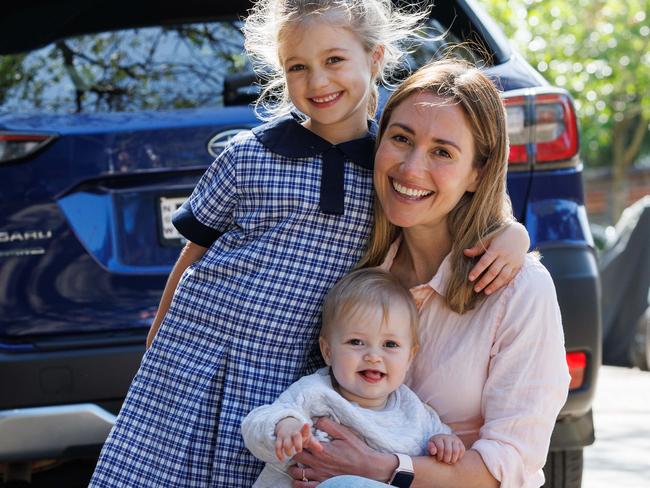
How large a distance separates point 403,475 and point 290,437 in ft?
0.87

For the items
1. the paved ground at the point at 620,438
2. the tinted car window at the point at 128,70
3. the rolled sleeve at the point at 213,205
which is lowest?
the paved ground at the point at 620,438

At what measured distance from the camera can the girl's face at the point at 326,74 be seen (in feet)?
8.91

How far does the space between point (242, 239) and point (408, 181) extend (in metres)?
0.43

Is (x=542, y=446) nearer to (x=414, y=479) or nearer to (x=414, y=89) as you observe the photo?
(x=414, y=479)

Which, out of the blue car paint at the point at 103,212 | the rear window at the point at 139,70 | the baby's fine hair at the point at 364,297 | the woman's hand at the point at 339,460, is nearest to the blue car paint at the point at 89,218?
the blue car paint at the point at 103,212

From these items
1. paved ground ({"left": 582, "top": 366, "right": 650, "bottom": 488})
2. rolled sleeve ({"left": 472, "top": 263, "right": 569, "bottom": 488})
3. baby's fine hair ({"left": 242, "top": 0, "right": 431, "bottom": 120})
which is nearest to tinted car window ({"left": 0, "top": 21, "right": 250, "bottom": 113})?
baby's fine hair ({"left": 242, "top": 0, "right": 431, "bottom": 120})

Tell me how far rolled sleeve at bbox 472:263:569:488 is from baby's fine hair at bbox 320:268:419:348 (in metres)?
0.21

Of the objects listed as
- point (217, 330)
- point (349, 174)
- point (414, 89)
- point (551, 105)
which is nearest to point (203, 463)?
point (217, 330)

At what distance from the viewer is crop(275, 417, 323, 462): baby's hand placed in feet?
7.58

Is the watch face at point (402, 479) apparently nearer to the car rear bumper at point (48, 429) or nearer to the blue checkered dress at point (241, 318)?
the blue checkered dress at point (241, 318)

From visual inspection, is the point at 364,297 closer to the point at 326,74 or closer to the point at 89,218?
the point at 326,74

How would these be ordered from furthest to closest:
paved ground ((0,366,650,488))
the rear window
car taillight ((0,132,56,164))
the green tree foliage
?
→ the green tree foliage, paved ground ((0,366,650,488)), the rear window, car taillight ((0,132,56,164))

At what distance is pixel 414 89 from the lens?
104 inches

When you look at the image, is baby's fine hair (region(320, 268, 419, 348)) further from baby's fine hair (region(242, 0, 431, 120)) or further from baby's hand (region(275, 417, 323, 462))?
baby's fine hair (region(242, 0, 431, 120))
